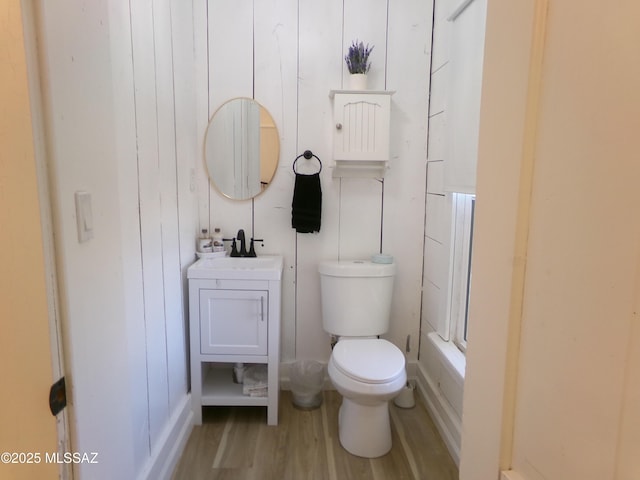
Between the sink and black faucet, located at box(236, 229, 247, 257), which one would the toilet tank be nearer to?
the sink

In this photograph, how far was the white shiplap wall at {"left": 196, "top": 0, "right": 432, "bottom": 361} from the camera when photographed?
2.32 meters

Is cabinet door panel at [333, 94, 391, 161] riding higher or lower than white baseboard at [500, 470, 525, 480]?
higher

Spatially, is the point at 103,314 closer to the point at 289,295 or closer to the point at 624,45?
the point at 624,45

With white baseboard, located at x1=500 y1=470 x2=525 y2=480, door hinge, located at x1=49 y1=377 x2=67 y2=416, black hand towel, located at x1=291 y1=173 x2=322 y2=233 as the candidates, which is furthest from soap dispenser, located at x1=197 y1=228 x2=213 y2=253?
white baseboard, located at x1=500 y1=470 x2=525 y2=480

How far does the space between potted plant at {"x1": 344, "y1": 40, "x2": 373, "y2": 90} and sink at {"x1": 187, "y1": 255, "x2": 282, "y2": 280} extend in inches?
42.7

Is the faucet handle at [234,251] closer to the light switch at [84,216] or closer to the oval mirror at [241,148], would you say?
the oval mirror at [241,148]

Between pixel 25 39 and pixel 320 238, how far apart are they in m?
1.94

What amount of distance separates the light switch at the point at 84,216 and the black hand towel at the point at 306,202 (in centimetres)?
161

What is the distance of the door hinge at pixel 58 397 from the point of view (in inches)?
26.3

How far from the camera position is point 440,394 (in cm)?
221

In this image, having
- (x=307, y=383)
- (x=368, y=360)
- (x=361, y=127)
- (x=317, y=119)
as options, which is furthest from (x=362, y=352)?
(x=317, y=119)

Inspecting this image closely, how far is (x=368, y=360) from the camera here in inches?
77.7

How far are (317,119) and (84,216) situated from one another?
183cm

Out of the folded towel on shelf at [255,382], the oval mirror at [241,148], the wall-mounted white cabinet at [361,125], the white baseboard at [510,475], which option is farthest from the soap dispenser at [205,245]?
the white baseboard at [510,475]
